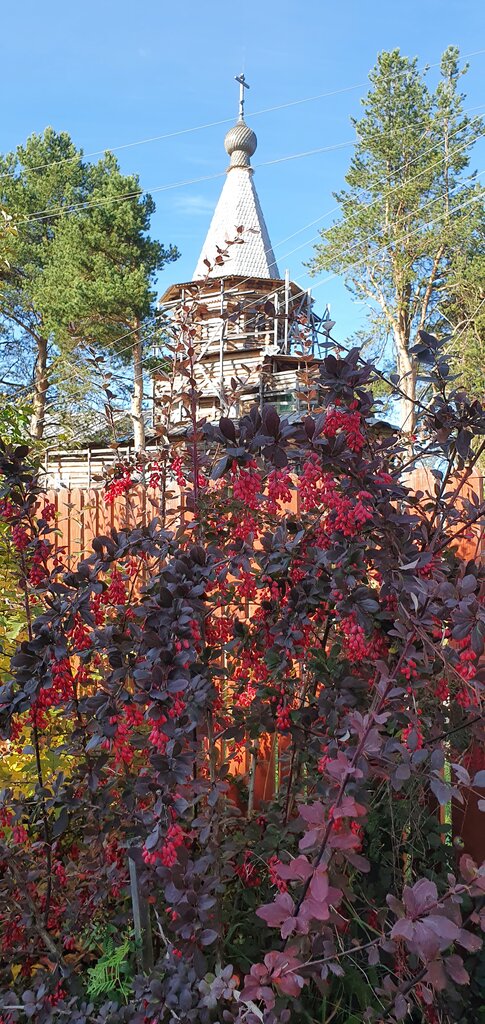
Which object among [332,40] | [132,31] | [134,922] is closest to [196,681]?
[134,922]

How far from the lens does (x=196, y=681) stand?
1.34 meters

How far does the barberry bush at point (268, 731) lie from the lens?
1.27 metres

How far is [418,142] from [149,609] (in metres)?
22.4

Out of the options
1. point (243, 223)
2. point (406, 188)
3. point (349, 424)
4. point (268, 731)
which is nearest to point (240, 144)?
point (243, 223)

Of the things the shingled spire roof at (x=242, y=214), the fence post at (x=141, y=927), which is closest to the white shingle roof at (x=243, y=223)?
the shingled spire roof at (x=242, y=214)

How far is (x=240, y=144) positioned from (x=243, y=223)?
15.9ft

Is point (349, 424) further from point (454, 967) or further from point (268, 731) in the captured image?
point (454, 967)

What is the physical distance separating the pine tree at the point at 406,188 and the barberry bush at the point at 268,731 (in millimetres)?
18509

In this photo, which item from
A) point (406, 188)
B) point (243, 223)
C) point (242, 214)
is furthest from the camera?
point (242, 214)

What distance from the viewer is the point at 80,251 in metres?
20.8

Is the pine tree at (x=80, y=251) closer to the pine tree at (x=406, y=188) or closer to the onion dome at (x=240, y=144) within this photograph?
the onion dome at (x=240, y=144)

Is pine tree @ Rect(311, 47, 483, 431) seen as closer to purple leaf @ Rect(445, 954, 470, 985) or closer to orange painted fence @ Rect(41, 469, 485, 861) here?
orange painted fence @ Rect(41, 469, 485, 861)

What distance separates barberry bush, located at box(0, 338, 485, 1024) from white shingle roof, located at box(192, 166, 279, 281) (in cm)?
2043

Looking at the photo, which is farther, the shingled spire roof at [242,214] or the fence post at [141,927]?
the shingled spire roof at [242,214]
